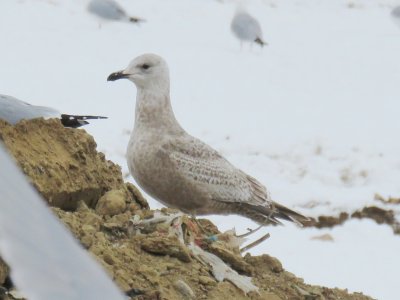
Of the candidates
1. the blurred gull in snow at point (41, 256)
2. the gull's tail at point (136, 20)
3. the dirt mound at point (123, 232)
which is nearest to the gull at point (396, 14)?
the gull's tail at point (136, 20)

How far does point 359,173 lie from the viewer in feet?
31.6

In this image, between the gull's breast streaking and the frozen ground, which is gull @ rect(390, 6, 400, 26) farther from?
the gull's breast streaking

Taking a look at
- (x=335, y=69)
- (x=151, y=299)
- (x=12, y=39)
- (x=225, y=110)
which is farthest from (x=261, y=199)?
(x=335, y=69)

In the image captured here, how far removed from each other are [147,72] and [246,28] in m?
10.4

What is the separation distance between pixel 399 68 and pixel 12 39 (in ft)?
16.2

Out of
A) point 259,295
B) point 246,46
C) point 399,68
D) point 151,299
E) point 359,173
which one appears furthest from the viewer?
point 246,46

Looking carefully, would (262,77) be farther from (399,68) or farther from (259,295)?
(259,295)

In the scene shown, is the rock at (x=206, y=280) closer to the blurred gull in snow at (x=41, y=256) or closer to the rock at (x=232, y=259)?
the rock at (x=232, y=259)

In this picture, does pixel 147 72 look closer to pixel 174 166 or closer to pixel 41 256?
pixel 174 166

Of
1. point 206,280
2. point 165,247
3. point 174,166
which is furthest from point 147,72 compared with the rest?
point 206,280

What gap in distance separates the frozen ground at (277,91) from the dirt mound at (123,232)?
8.94ft

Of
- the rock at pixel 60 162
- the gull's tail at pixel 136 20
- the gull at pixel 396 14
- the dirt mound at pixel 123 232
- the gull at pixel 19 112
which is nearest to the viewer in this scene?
the dirt mound at pixel 123 232

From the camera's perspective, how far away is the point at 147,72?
15.5ft

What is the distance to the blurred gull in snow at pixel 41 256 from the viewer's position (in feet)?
4.56
